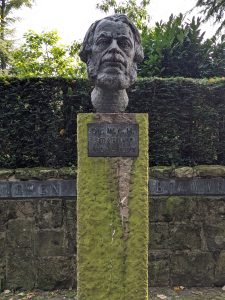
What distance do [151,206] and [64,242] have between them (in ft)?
3.72

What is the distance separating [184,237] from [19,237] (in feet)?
6.52

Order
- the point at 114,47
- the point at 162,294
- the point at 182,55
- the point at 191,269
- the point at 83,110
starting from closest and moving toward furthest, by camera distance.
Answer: the point at 114,47 < the point at 162,294 < the point at 191,269 < the point at 83,110 < the point at 182,55

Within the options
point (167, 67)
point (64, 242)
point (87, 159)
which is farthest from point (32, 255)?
point (167, 67)

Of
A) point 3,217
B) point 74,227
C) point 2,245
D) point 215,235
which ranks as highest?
point 3,217

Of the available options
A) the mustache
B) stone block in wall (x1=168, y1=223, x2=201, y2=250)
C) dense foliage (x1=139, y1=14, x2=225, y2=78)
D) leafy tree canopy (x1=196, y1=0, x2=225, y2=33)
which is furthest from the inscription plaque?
leafy tree canopy (x1=196, y1=0, x2=225, y2=33)

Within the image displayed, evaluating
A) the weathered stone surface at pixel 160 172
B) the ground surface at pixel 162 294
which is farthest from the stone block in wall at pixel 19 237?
the weathered stone surface at pixel 160 172

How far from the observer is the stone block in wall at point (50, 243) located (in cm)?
450

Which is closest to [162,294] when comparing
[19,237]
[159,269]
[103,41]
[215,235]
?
[159,269]

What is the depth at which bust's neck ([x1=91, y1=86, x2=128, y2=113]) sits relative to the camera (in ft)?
10.5

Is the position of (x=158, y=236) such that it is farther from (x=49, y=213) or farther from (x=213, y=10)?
(x=213, y=10)

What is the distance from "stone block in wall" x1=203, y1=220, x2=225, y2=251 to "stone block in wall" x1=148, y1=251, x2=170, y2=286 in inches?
21.8

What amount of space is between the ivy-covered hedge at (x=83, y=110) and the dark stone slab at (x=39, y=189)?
34 centimetres

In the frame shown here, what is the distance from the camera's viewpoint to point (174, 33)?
6.80 m

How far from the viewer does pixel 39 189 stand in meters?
4.49
